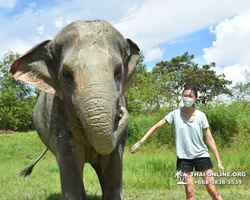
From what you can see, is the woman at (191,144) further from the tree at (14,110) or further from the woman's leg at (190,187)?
the tree at (14,110)

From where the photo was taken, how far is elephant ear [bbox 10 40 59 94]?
3092 mm

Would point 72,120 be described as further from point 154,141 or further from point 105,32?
point 154,141

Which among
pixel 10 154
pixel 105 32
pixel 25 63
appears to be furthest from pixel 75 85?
pixel 10 154

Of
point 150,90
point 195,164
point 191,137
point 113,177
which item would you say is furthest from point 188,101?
point 150,90

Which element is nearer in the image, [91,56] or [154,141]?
[91,56]

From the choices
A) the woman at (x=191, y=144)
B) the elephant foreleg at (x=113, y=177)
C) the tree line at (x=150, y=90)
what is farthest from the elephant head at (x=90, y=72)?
the tree line at (x=150, y=90)

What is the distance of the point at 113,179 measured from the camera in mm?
3424

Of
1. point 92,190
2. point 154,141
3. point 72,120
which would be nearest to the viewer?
point 72,120

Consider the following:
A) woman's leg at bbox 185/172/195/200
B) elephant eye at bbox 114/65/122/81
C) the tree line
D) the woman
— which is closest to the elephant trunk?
elephant eye at bbox 114/65/122/81

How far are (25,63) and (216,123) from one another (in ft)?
33.3

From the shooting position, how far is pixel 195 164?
3775 mm

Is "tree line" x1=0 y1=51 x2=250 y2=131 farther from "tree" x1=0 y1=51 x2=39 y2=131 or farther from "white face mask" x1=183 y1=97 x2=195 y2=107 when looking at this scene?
"white face mask" x1=183 y1=97 x2=195 y2=107

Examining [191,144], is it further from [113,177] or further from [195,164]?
[113,177]

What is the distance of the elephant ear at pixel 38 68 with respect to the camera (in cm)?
309
